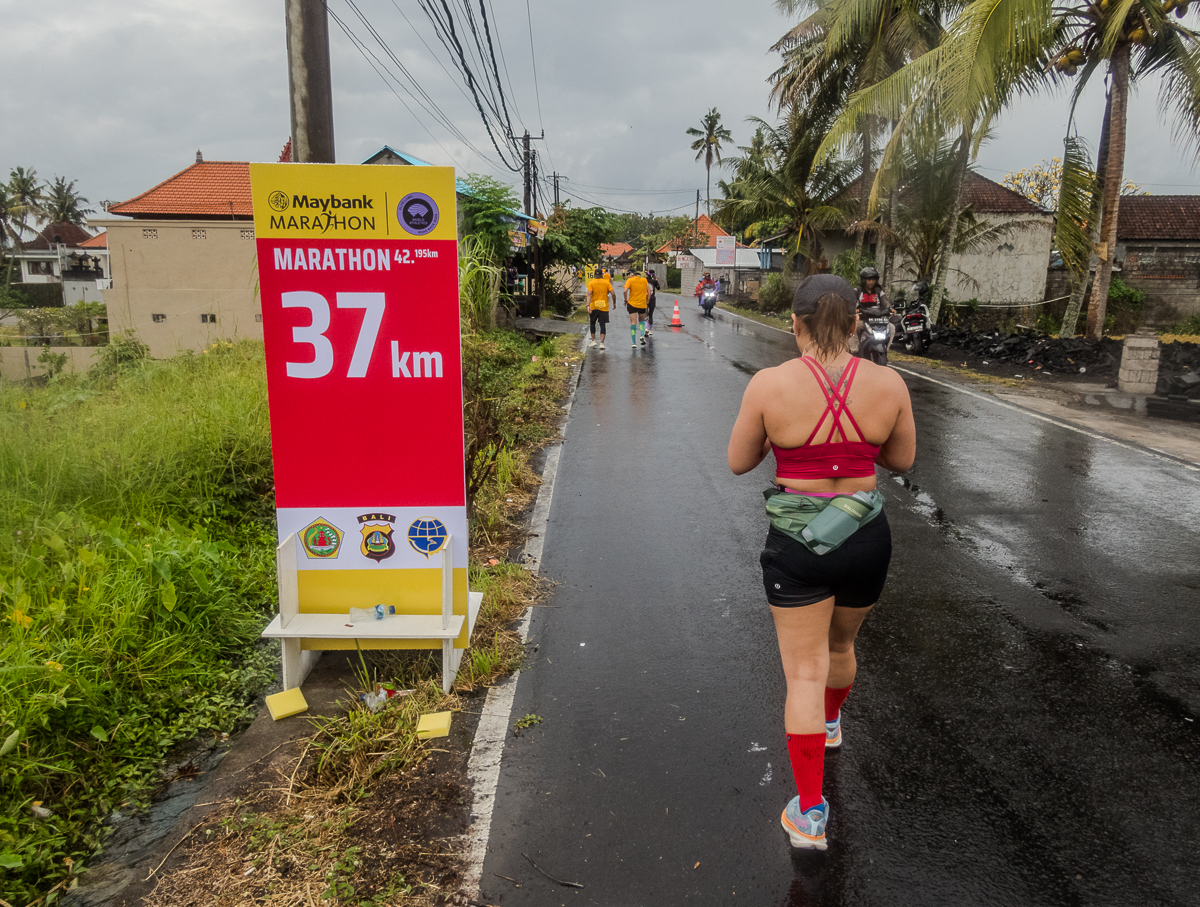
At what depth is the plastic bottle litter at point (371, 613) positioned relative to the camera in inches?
161

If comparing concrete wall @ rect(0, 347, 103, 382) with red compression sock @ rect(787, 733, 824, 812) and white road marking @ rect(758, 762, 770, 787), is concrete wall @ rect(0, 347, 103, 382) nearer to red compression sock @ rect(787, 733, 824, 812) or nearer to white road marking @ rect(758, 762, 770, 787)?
white road marking @ rect(758, 762, 770, 787)

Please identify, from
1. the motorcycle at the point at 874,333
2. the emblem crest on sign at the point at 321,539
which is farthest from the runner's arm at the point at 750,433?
the motorcycle at the point at 874,333

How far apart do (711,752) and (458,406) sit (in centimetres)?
198

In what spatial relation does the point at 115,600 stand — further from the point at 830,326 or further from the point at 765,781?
the point at 830,326

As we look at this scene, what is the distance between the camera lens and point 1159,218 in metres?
30.1

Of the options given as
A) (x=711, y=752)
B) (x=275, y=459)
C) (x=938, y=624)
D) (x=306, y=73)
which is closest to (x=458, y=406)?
(x=275, y=459)

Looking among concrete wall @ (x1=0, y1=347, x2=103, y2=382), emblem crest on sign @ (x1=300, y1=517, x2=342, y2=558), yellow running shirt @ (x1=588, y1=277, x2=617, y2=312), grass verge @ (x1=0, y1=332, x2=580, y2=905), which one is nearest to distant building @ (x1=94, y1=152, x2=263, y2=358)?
concrete wall @ (x1=0, y1=347, x2=103, y2=382)

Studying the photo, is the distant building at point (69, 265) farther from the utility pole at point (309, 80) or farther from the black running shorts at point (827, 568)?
the black running shorts at point (827, 568)

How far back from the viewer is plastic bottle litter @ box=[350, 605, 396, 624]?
4.08m

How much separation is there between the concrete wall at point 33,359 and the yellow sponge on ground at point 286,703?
370 inches

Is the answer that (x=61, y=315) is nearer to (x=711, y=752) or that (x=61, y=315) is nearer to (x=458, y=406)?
(x=458, y=406)

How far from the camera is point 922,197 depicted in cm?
2308

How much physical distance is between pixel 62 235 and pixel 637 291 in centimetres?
8519

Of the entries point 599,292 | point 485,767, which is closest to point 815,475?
point 485,767
